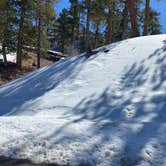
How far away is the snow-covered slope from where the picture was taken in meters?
5.29

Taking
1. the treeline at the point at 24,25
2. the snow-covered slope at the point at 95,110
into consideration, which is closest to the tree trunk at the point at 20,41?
the treeline at the point at 24,25

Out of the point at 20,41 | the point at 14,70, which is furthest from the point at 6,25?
the point at 14,70

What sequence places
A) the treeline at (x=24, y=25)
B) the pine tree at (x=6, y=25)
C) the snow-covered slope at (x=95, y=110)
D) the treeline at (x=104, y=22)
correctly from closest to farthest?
the snow-covered slope at (x=95, y=110)
the treeline at (x=104, y=22)
the pine tree at (x=6, y=25)
the treeline at (x=24, y=25)

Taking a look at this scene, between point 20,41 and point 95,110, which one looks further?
point 20,41

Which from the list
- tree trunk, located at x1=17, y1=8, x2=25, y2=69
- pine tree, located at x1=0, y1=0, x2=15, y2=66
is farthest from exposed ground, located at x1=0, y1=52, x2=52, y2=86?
pine tree, located at x1=0, y1=0, x2=15, y2=66

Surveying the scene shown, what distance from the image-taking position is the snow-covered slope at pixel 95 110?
5289 mm

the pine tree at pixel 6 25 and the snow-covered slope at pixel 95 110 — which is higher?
the pine tree at pixel 6 25

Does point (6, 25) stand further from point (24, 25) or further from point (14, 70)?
point (14, 70)

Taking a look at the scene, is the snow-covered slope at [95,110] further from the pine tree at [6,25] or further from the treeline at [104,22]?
the pine tree at [6,25]

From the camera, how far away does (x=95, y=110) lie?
22.7ft

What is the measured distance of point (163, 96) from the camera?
6875mm

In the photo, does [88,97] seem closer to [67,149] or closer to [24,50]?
[67,149]

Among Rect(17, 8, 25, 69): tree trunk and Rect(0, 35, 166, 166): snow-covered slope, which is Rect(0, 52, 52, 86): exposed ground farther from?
Rect(0, 35, 166, 166): snow-covered slope

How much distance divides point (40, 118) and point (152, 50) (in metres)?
3.48
